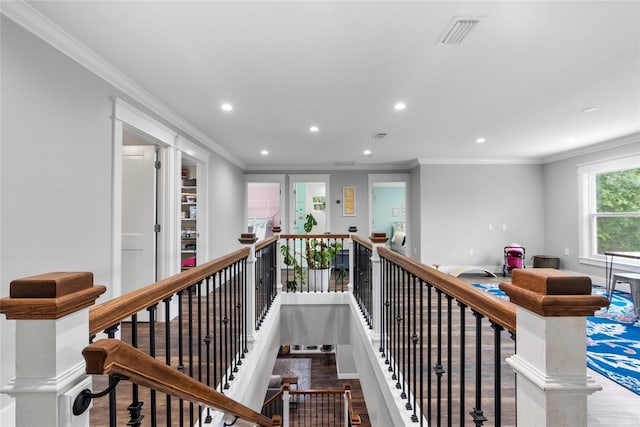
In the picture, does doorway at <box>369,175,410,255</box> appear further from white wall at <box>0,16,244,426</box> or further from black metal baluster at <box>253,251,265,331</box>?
white wall at <box>0,16,244,426</box>

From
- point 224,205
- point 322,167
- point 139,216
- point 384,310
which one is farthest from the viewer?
point 322,167

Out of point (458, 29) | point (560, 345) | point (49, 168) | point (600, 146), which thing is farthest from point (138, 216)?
point (600, 146)

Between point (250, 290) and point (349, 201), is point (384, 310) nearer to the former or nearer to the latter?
point (250, 290)

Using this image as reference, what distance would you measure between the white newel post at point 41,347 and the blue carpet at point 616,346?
331 cm

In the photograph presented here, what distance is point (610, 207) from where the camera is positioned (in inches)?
219

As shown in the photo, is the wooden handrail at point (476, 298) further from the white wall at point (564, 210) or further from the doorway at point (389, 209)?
the doorway at point (389, 209)

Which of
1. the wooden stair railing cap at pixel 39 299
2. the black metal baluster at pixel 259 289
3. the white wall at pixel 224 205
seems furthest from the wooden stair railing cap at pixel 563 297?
the white wall at pixel 224 205

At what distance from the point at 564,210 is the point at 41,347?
801 cm

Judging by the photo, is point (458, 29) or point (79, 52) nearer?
point (458, 29)

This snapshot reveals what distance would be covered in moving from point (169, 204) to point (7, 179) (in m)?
1.88

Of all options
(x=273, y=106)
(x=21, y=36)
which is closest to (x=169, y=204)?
(x=273, y=106)

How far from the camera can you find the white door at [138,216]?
3.53 metres

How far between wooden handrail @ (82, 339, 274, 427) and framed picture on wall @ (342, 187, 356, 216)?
6500mm

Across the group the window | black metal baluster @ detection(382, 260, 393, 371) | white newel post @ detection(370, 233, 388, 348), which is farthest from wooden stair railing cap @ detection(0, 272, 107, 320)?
the window
